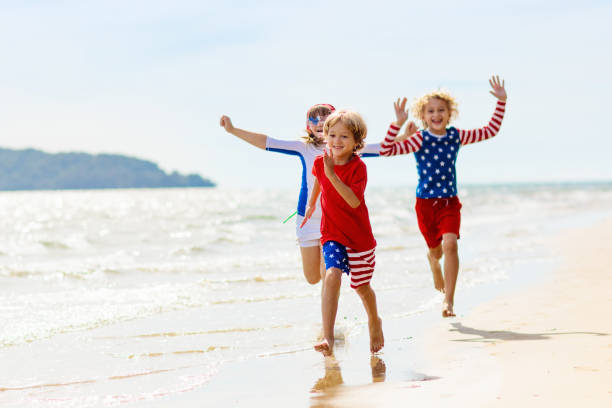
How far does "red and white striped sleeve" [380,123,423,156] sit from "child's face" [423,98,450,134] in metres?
0.17

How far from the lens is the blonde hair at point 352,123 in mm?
4270

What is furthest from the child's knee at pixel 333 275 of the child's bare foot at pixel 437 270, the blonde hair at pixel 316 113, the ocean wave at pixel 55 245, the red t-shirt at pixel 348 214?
the ocean wave at pixel 55 245

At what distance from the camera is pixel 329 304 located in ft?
14.2

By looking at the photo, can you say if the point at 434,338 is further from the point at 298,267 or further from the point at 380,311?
the point at 298,267

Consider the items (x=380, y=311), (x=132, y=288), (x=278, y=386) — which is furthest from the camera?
(x=132, y=288)

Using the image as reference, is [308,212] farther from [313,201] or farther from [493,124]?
[493,124]

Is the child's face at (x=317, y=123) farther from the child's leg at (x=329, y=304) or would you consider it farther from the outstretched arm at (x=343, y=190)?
the child's leg at (x=329, y=304)

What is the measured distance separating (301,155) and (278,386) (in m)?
1.88

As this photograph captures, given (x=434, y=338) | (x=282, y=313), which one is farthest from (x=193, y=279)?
(x=434, y=338)

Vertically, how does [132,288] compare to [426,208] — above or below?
below

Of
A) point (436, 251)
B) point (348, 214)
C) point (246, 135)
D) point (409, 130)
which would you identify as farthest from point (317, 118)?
point (436, 251)

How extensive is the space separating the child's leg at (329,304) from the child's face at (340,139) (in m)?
0.77

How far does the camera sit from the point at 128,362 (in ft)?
15.6

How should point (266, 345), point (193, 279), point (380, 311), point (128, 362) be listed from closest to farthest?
point (128, 362)
point (266, 345)
point (380, 311)
point (193, 279)
